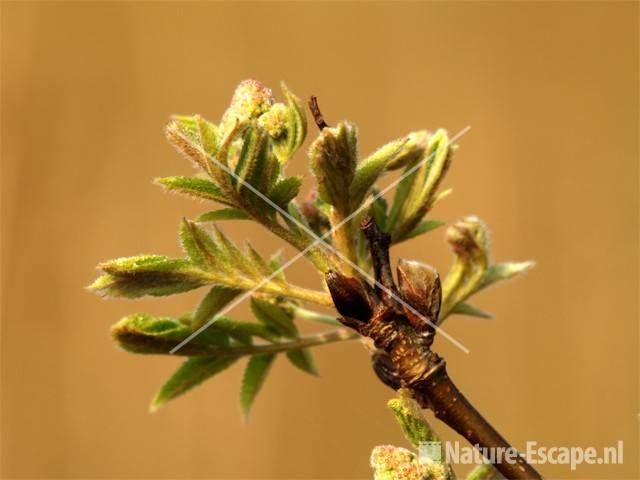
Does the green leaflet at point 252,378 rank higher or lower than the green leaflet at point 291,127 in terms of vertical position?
lower

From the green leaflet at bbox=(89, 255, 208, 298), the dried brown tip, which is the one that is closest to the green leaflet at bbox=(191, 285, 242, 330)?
the green leaflet at bbox=(89, 255, 208, 298)

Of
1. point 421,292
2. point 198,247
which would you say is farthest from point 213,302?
point 421,292

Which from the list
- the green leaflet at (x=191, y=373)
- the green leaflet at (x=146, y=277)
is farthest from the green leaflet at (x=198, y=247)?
the green leaflet at (x=191, y=373)

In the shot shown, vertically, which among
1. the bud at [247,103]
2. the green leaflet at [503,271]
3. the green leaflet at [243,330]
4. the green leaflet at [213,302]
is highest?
the bud at [247,103]

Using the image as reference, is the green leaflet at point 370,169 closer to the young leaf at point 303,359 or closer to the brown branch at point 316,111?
the brown branch at point 316,111

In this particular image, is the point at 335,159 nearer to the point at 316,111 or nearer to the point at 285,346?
the point at 316,111

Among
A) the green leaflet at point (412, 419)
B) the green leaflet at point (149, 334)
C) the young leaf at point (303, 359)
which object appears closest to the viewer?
the green leaflet at point (412, 419)

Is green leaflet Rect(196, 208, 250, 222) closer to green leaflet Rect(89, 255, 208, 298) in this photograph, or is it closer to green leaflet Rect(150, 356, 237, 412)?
green leaflet Rect(89, 255, 208, 298)
